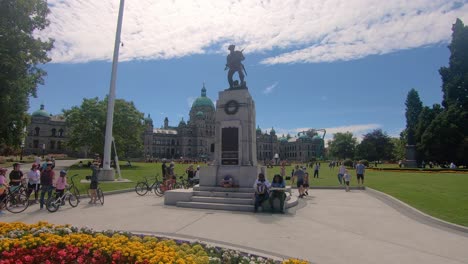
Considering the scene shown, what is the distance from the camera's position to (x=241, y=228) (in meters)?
9.55

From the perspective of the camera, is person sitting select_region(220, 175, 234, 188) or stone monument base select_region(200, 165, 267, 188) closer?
person sitting select_region(220, 175, 234, 188)

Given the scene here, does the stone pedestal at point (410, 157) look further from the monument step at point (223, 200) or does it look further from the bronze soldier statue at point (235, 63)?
the monument step at point (223, 200)

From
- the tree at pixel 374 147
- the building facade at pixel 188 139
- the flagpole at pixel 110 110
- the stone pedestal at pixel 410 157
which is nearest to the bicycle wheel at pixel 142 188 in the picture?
the flagpole at pixel 110 110

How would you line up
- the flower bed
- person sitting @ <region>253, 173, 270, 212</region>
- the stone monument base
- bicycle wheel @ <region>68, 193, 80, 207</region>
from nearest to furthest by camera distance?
1. the flower bed
2. person sitting @ <region>253, 173, 270, 212</region>
3. bicycle wheel @ <region>68, 193, 80, 207</region>
4. the stone monument base

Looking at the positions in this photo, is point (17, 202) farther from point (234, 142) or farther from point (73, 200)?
point (234, 142)

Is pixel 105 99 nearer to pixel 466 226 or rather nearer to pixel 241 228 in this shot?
pixel 241 228

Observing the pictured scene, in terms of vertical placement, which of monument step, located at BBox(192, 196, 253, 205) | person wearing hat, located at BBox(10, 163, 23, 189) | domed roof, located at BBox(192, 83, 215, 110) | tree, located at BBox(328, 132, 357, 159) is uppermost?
domed roof, located at BBox(192, 83, 215, 110)

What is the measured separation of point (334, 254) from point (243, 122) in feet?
33.0

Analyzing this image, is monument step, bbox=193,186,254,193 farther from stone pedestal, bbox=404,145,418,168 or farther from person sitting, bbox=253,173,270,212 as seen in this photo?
stone pedestal, bbox=404,145,418,168

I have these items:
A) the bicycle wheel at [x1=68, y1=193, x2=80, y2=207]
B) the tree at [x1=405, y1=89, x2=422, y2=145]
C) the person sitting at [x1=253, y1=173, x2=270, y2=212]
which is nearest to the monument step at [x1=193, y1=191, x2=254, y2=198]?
the person sitting at [x1=253, y1=173, x2=270, y2=212]

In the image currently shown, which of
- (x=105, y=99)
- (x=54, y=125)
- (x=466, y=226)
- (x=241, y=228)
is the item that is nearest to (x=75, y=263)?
(x=241, y=228)

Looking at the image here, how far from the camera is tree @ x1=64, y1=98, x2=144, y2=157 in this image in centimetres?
4928

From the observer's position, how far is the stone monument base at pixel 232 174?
Result: 14805 mm

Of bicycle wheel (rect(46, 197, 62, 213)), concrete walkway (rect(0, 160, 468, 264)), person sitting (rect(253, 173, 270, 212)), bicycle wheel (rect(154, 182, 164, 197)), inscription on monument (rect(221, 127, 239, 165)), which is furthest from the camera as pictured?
bicycle wheel (rect(154, 182, 164, 197))
